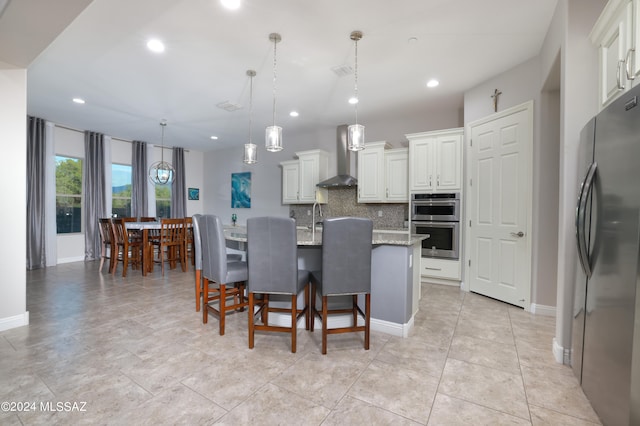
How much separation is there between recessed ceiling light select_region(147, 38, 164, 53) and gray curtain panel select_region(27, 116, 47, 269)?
4068 mm

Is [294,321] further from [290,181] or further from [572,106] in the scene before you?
[290,181]

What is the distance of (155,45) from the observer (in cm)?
287

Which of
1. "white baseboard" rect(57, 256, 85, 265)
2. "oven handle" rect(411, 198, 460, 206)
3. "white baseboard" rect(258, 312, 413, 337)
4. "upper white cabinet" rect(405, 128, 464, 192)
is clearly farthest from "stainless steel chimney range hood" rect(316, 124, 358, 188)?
"white baseboard" rect(57, 256, 85, 265)

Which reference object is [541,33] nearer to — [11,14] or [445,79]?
[445,79]

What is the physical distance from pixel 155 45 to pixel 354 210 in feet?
12.6

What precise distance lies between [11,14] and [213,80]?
77.0 inches

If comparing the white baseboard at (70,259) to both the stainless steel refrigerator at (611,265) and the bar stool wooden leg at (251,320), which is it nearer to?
the bar stool wooden leg at (251,320)

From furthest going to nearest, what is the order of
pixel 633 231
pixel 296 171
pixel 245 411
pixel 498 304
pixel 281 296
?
1. pixel 296 171
2. pixel 498 304
3. pixel 281 296
4. pixel 245 411
5. pixel 633 231

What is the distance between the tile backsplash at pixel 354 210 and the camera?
4.96m

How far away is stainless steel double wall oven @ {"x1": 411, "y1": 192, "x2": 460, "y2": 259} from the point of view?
13.2 feet

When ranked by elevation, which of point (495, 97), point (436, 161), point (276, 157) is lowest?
point (436, 161)

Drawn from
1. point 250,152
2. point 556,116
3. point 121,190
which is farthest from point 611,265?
point 121,190

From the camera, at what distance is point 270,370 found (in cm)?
196

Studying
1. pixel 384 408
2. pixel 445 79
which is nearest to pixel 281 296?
pixel 384 408
